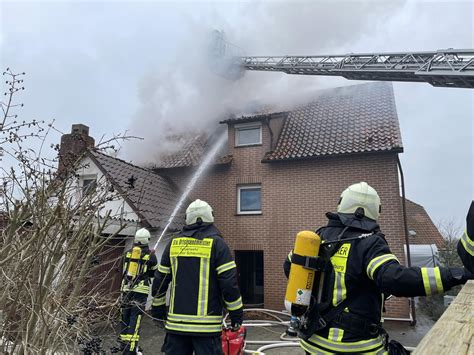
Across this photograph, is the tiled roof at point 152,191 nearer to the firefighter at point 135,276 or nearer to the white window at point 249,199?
the white window at point 249,199

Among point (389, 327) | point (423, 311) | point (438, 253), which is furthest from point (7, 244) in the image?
point (438, 253)

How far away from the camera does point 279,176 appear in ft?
33.9

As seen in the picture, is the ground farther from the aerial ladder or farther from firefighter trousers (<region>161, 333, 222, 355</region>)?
the aerial ladder

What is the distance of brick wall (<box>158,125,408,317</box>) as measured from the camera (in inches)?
347

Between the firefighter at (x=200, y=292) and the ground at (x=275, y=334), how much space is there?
2921mm

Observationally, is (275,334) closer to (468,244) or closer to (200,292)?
(200,292)

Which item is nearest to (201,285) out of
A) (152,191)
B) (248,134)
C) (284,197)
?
(284,197)

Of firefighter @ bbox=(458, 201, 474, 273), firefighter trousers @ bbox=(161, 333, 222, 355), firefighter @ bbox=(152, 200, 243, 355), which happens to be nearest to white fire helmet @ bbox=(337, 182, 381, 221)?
firefighter @ bbox=(458, 201, 474, 273)

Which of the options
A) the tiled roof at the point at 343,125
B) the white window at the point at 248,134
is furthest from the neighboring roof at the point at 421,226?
the white window at the point at 248,134

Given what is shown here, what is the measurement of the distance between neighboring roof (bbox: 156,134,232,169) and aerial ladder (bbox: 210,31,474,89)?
379cm

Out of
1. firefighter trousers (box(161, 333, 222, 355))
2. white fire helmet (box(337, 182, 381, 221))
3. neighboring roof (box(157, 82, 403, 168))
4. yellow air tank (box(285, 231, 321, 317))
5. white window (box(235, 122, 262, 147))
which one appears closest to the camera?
yellow air tank (box(285, 231, 321, 317))

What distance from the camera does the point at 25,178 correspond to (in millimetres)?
2281

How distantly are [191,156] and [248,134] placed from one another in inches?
84.1

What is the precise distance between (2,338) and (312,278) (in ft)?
6.27
